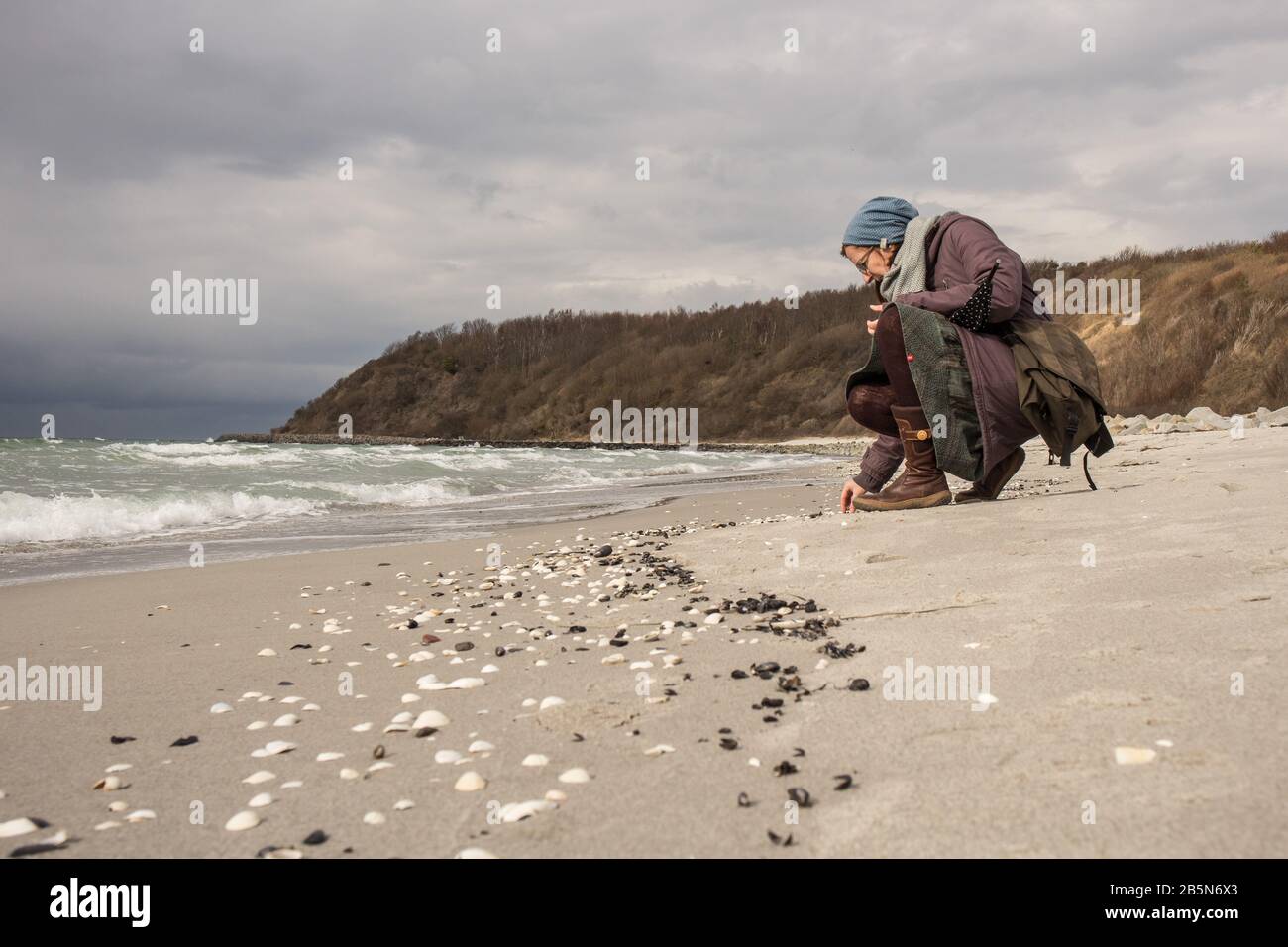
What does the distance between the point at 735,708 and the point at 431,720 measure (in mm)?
937

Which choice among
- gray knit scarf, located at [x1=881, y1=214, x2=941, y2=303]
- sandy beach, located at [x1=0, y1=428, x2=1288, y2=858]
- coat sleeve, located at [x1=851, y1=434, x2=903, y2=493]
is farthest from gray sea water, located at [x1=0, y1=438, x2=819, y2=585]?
gray knit scarf, located at [x1=881, y1=214, x2=941, y2=303]

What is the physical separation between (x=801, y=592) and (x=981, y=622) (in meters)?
1.14

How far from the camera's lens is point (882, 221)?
17.4 feet

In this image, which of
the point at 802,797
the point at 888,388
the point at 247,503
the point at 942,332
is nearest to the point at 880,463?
the point at 888,388

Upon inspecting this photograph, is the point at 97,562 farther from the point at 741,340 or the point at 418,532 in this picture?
the point at 741,340

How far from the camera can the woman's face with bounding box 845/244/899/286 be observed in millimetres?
5367

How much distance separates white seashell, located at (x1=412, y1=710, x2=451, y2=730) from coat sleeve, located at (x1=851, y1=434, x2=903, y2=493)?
3.79 metres

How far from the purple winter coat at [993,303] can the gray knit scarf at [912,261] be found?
0.08 metres

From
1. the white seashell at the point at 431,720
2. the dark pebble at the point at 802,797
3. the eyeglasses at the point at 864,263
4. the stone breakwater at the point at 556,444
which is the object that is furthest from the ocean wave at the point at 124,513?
the stone breakwater at the point at 556,444

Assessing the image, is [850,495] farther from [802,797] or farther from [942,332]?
[802,797]

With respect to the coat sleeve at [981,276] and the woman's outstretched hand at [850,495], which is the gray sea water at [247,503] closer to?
the woman's outstretched hand at [850,495]

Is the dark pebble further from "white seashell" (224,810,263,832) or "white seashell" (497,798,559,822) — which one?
"white seashell" (224,810,263,832)

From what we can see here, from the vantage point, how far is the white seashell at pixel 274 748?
2.64 meters
